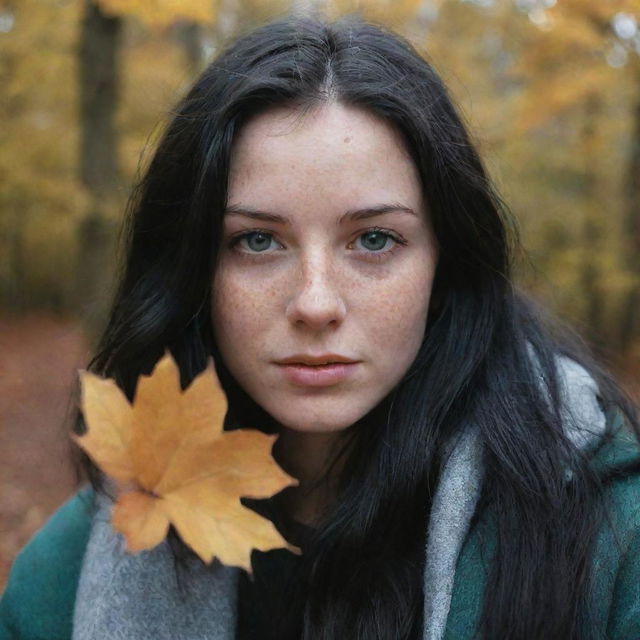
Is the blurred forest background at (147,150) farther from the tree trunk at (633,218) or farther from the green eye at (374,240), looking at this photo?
Answer: the green eye at (374,240)

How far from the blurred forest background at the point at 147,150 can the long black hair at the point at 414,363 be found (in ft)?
8.20

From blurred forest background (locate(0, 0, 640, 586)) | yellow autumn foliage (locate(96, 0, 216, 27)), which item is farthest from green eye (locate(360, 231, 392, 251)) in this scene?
yellow autumn foliage (locate(96, 0, 216, 27))

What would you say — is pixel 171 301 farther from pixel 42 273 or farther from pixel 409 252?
pixel 42 273

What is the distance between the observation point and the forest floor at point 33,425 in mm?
5004

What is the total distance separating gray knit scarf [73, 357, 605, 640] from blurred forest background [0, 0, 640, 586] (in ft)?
8.80

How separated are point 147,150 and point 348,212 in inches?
120

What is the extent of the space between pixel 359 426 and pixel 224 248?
47 cm

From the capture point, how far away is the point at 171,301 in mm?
1628

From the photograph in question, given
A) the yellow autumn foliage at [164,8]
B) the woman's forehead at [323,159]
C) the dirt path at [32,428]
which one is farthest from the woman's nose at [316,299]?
the yellow autumn foliage at [164,8]

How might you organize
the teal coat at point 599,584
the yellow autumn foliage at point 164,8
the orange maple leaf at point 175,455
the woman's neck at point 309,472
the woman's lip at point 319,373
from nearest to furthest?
the orange maple leaf at point 175,455
the teal coat at point 599,584
the woman's lip at point 319,373
the woman's neck at point 309,472
the yellow autumn foliage at point 164,8

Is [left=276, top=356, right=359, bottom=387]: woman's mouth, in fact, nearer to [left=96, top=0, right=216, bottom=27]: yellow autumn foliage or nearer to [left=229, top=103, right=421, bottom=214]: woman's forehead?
[left=229, top=103, right=421, bottom=214]: woman's forehead

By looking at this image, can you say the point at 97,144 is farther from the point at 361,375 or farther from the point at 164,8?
the point at 361,375

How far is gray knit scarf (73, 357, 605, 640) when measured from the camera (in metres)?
1.42

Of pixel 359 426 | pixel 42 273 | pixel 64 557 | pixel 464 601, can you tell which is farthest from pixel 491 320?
pixel 42 273
